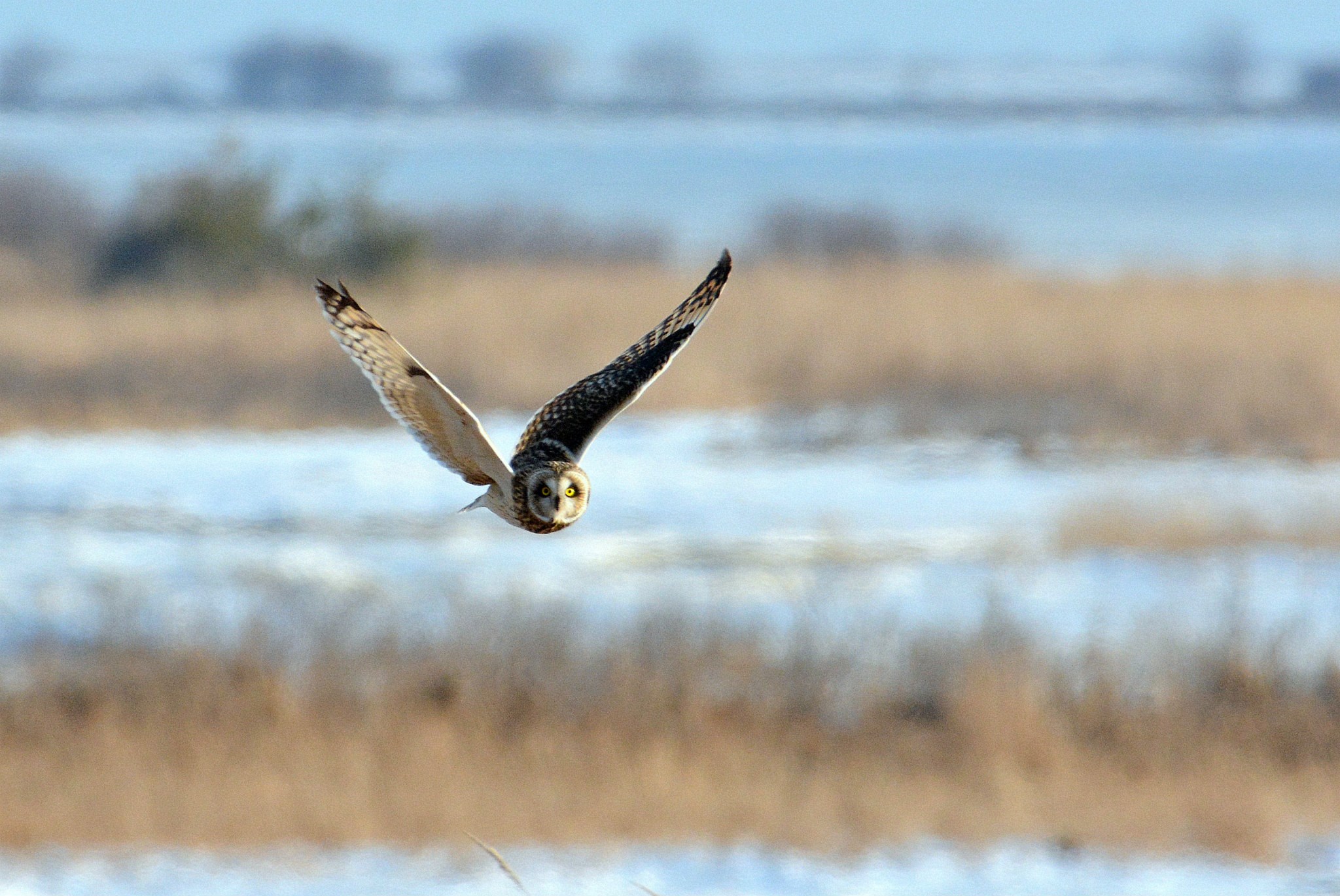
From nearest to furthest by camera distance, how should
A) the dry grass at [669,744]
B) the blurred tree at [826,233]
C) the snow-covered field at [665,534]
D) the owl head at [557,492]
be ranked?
the owl head at [557,492]
the dry grass at [669,744]
the snow-covered field at [665,534]
the blurred tree at [826,233]

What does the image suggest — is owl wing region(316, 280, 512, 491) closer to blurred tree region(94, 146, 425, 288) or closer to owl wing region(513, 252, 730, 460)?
owl wing region(513, 252, 730, 460)

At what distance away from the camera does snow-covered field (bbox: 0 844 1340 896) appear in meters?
12.7

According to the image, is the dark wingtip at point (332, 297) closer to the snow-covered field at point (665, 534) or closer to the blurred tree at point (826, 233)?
the snow-covered field at point (665, 534)

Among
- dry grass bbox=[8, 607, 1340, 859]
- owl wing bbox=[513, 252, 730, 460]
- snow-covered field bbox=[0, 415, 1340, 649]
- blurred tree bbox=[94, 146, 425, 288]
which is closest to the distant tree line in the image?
blurred tree bbox=[94, 146, 425, 288]

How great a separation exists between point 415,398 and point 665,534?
1686 cm

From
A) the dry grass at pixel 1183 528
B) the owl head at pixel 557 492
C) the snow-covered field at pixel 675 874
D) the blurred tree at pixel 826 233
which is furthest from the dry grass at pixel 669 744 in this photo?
the blurred tree at pixel 826 233

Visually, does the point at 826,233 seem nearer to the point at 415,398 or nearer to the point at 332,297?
the point at 332,297

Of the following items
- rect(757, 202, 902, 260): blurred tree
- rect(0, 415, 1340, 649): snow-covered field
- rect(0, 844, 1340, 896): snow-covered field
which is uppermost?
rect(757, 202, 902, 260): blurred tree

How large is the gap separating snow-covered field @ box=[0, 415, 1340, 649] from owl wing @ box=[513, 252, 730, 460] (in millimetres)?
12000

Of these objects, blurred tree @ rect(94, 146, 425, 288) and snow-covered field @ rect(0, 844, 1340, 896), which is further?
blurred tree @ rect(94, 146, 425, 288)

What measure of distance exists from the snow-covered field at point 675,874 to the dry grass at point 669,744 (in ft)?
0.57

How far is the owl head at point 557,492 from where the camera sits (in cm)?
163

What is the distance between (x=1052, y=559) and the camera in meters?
17.7

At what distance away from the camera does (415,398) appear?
187cm
